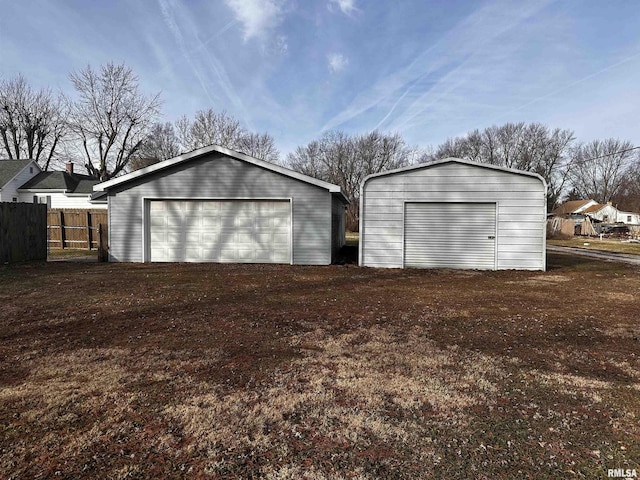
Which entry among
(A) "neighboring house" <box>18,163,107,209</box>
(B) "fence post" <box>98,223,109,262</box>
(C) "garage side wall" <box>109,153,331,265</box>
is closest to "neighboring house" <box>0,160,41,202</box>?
(A) "neighboring house" <box>18,163,107,209</box>

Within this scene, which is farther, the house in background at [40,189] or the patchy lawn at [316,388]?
the house in background at [40,189]

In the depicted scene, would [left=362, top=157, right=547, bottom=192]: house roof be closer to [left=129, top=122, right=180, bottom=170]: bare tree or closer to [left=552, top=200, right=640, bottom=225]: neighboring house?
[left=129, top=122, right=180, bottom=170]: bare tree

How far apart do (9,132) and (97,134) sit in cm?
911

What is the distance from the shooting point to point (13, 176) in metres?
26.1

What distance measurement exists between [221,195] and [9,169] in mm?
25018

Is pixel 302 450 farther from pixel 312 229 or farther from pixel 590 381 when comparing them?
pixel 312 229

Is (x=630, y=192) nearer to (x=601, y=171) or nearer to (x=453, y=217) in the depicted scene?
(x=601, y=171)

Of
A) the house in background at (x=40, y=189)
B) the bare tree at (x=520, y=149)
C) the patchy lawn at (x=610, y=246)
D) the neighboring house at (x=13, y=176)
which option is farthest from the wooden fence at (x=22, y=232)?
the bare tree at (x=520, y=149)

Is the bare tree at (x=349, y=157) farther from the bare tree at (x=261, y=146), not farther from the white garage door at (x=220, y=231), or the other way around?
the white garage door at (x=220, y=231)

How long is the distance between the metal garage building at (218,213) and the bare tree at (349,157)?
3086 cm

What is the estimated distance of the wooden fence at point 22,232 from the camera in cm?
1072

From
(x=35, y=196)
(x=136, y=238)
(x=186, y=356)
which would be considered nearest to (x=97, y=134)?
(x=35, y=196)

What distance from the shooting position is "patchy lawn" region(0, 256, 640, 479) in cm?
206

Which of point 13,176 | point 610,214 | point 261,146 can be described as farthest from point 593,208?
point 13,176
